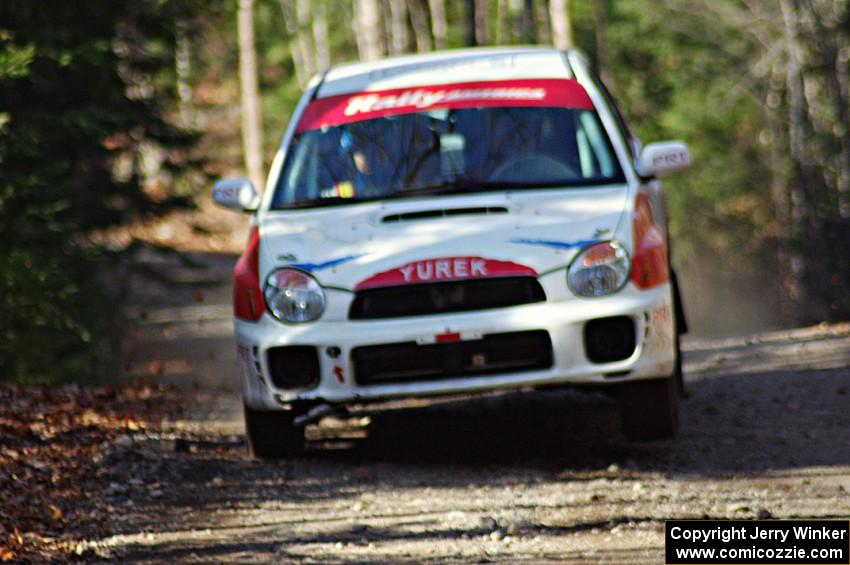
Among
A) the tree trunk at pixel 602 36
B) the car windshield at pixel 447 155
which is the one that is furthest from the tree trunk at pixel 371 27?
the tree trunk at pixel 602 36

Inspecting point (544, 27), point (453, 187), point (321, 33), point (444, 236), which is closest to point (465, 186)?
point (453, 187)

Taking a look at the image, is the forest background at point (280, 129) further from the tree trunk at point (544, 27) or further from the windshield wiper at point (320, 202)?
the windshield wiper at point (320, 202)

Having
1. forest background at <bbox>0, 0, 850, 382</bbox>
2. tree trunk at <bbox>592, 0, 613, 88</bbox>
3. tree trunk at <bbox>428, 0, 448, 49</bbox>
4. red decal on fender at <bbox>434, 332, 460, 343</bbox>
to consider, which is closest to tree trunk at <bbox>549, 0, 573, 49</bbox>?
forest background at <bbox>0, 0, 850, 382</bbox>

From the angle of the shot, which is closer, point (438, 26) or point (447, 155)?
point (447, 155)

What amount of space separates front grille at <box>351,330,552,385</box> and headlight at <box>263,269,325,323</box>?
12.4 inches

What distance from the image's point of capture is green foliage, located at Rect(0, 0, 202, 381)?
1139 centimetres

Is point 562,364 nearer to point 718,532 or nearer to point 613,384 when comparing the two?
point 613,384

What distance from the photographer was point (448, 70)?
8516 millimetres

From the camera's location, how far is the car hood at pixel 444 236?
689 centimetres

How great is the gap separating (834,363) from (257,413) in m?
4.90

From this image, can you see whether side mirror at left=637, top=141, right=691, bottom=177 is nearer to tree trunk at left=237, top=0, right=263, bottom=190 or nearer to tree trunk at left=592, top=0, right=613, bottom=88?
tree trunk at left=237, top=0, right=263, bottom=190

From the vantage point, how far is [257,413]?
24.5 ft

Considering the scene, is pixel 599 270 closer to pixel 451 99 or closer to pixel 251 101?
pixel 451 99

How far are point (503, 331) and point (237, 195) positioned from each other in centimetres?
198
